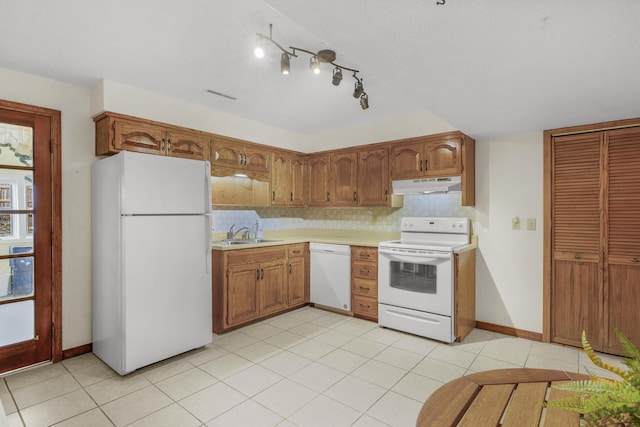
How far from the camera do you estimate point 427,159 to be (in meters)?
3.71

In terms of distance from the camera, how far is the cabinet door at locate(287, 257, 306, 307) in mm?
4203

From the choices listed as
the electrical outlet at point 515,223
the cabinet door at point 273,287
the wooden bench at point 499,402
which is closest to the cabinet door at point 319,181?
the cabinet door at point 273,287

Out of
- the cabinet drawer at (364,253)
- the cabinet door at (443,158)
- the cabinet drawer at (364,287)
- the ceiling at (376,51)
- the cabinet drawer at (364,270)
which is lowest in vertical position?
the cabinet drawer at (364,287)

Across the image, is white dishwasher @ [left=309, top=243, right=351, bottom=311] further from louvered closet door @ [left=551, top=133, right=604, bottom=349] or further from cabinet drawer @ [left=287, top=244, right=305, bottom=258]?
louvered closet door @ [left=551, top=133, right=604, bottom=349]

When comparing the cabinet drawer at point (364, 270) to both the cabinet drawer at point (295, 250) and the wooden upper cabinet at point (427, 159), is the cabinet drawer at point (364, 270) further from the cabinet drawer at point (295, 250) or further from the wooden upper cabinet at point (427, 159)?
the wooden upper cabinet at point (427, 159)

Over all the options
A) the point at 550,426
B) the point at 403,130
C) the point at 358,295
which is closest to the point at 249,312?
the point at 358,295

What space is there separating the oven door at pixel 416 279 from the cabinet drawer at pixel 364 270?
0.54 ft

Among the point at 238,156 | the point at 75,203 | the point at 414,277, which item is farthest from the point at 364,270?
the point at 75,203

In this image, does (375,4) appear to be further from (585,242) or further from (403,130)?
(585,242)

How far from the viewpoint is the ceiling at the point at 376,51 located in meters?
1.41

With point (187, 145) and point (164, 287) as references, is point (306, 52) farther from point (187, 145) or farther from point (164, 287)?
point (164, 287)

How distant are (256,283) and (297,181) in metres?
1.67

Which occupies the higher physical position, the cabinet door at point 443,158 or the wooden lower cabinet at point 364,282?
the cabinet door at point 443,158

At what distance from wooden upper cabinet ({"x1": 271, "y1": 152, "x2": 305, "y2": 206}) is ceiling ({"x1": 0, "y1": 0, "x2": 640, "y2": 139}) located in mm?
1205
